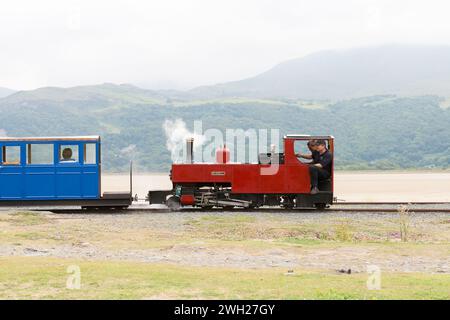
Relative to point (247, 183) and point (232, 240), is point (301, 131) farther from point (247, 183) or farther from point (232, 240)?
point (232, 240)

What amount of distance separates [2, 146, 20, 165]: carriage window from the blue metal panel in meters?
0.15

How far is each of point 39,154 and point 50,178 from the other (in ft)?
3.53

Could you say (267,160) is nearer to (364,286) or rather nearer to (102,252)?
(102,252)

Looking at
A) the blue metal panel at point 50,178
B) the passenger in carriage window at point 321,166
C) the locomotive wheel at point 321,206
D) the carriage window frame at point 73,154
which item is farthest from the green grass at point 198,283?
the locomotive wheel at point 321,206

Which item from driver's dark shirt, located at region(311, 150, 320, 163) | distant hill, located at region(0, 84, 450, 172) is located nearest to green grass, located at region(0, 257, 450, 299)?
driver's dark shirt, located at region(311, 150, 320, 163)

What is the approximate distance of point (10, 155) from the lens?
25234 mm

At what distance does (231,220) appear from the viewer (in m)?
22.6

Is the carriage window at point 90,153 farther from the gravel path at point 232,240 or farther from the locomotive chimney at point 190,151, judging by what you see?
the locomotive chimney at point 190,151

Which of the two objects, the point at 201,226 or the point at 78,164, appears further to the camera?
the point at 78,164

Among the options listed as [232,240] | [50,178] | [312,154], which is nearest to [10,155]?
[50,178]
